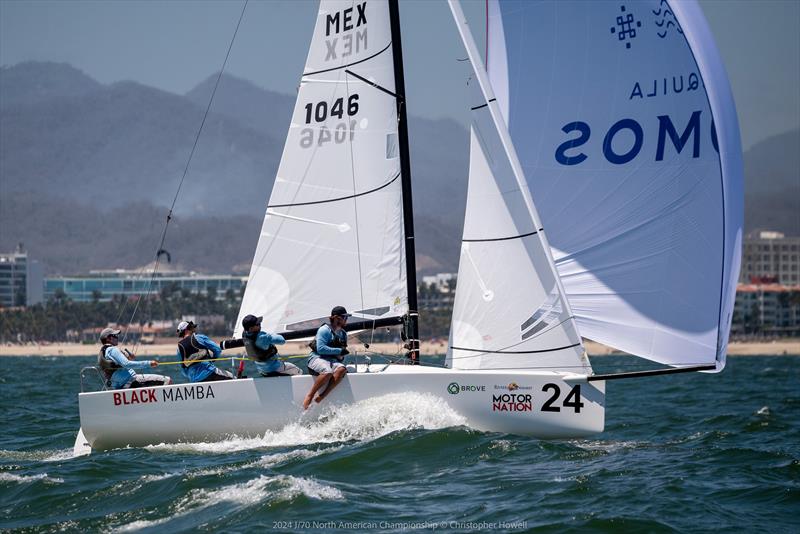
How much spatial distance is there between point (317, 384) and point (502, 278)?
2.19 m

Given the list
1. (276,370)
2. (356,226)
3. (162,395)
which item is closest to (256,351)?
(276,370)

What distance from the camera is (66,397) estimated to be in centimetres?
2223

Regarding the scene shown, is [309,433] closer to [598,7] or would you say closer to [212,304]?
Result: [598,7]

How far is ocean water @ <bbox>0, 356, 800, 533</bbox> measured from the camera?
28.3 ft

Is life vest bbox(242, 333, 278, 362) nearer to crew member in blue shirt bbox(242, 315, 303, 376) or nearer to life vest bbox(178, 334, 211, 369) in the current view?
crew member in blue shirt bbox(242, 315, 303, 376)

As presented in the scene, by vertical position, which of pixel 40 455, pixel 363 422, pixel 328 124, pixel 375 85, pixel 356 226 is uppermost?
pixel 375 85

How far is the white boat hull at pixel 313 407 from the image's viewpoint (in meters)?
11.6

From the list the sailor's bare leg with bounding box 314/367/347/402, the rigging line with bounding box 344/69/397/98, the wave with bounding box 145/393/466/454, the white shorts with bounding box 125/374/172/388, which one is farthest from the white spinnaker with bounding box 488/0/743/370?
the white shorts with bounding box 125/374/172/388

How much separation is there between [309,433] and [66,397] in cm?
1159

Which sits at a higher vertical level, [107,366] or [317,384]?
[107,366]

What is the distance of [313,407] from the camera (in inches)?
473

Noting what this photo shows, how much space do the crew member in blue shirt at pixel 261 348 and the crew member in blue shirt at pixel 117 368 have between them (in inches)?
38.2

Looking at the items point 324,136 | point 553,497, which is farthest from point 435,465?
point 324,136

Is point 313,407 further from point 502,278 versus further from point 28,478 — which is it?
point 28,478
